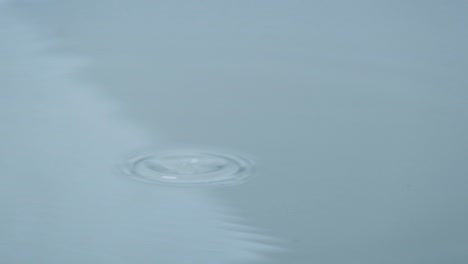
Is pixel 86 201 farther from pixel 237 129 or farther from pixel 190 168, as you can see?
pixel 237 129

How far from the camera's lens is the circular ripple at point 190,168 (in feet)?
4.10

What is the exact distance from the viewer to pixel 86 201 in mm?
1173

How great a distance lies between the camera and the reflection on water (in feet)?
3.31

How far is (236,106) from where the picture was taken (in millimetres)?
1618

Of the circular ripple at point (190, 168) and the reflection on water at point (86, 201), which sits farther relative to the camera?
the circular ripple at point (190, 168)

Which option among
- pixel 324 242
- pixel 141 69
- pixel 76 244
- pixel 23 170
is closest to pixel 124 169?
pixel 23 170

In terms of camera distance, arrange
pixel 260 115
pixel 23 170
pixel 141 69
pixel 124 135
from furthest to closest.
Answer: pixel 141 69
pixel 260 115
pixel 124 135
pixel 23 170

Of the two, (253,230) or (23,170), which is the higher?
(23,170)

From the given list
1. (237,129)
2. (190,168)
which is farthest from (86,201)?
(237,129)

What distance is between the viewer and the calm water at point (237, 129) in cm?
106

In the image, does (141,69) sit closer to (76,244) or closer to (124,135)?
(124,135)

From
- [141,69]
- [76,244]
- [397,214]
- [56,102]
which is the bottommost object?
[76,244]

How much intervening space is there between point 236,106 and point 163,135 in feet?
0.69

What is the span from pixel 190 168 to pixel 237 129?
22 cm
